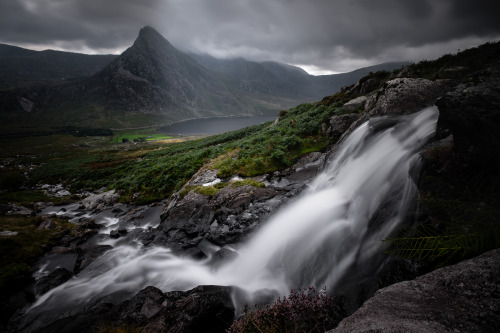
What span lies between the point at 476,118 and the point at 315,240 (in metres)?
5.34

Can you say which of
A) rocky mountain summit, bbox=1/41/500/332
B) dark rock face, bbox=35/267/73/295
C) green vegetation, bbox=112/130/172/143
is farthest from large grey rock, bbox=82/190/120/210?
green vegetation, bbox=112/130/172/143

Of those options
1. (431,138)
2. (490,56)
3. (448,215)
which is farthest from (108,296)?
(490,56)

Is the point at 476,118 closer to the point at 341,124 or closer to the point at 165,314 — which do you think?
the point at 165,314

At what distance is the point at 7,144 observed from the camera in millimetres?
109812

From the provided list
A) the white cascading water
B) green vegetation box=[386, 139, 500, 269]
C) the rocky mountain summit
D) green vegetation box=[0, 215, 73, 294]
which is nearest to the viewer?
the rocky mountain summit

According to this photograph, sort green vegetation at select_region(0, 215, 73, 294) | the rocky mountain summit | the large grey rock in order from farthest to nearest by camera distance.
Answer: the large grey rock
green vegetation at select_region(0, 215, 73, 294)
the rocky mountain summit

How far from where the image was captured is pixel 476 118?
4895 millimetres

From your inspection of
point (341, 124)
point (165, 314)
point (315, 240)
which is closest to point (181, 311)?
point (165, 314)

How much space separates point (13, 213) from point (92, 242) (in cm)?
1171

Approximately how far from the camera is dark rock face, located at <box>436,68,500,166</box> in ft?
14.5

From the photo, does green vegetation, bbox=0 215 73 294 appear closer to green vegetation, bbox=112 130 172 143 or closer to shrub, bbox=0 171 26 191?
shrub, bbox=0 171 26 191

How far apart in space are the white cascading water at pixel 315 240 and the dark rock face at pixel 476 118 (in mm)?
1372

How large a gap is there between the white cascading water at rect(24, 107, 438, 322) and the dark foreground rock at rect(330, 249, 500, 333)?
2.37 meters

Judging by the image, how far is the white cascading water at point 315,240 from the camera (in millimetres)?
5965
